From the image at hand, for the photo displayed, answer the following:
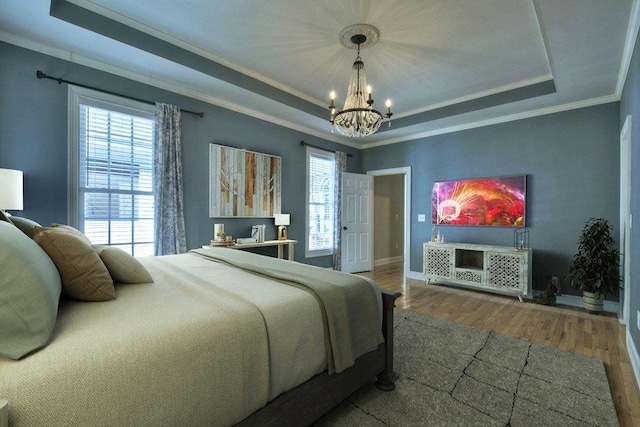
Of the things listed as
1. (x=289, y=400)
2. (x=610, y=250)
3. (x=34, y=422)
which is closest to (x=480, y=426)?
(x=289, y=400)

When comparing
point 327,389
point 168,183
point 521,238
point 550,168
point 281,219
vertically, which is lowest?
point 327,389

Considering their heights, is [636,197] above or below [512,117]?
below

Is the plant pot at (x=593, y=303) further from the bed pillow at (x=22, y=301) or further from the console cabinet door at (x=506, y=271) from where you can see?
the bed pillow at (x=22, y=301)

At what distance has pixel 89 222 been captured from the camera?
9.64ft

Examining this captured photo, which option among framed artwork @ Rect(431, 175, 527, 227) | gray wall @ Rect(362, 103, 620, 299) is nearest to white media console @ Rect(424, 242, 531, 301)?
gray wall @ Rect(362, 103, 620, 299)

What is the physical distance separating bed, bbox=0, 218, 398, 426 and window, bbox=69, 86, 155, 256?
1705 mm

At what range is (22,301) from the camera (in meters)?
0.86

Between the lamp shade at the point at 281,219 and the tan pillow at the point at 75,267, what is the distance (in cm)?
302

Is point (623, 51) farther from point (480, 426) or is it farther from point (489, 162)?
point (480, 426)

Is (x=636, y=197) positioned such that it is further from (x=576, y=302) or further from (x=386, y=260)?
(x=386, y=260)

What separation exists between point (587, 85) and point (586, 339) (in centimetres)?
276

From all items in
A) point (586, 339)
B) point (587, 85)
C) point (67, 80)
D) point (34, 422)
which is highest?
point (587, 85)

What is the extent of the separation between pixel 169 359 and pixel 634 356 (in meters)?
3.19

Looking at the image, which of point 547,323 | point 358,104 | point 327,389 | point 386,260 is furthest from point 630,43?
point 386,260
